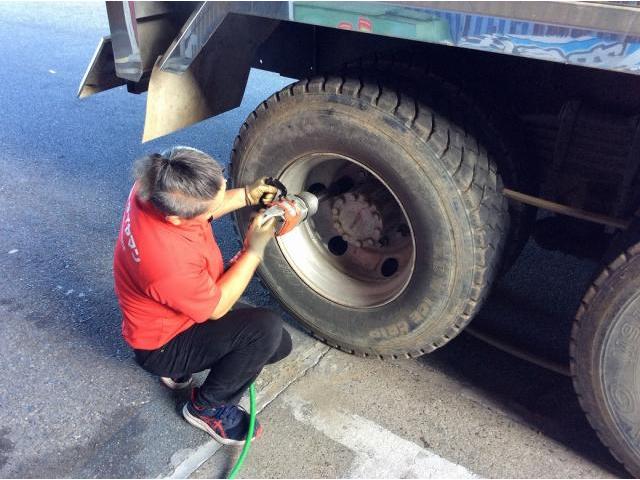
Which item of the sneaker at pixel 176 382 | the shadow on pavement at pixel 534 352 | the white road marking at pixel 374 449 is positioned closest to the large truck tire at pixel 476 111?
the shadow on pavement at pixel 534 352

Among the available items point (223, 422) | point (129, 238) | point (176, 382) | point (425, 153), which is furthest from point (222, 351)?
point (425, 153)

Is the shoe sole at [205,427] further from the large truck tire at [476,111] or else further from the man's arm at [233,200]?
the large truck tire at [476,111]

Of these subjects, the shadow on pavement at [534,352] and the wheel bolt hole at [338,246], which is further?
the wheel bolt hole at [338,246]

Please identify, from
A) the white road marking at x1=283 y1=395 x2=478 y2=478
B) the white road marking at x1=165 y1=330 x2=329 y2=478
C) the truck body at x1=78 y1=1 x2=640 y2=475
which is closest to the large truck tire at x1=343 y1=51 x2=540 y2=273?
the truck body at x1=78 y1=1 x2=640 y2=475

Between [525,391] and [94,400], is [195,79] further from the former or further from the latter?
[525,391]

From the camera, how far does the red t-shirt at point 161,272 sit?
6.02ft

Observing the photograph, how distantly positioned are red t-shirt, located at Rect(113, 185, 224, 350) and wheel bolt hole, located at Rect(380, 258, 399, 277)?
2.49ft

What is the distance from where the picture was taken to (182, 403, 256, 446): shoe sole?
7.01 feet

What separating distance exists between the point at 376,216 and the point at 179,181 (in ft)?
2.93

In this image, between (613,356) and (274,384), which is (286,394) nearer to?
(274,384)

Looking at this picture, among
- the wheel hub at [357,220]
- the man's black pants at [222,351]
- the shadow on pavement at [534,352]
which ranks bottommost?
the shadow on pavement at [534,352]

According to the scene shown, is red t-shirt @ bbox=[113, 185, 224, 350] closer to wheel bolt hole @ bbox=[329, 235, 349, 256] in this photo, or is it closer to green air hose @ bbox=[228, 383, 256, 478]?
green air hose @ bbox=[228, 383, 256, 478]

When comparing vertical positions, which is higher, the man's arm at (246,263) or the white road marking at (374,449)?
the man's arm at (246,263)

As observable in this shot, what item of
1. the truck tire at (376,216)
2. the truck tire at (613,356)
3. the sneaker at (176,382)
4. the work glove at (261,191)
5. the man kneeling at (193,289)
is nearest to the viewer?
the truck tire at (613,356)
